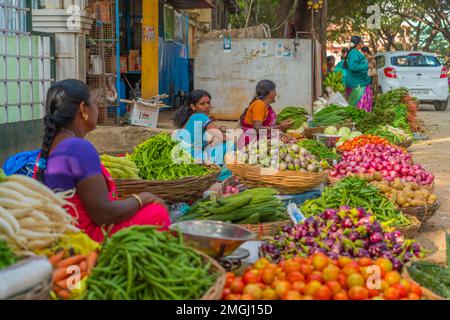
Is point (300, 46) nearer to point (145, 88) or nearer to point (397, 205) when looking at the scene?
point (145, 88)

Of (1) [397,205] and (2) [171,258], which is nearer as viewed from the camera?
(2) [171,258]

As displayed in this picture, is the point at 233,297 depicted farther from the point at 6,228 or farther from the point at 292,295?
the point at 6,228

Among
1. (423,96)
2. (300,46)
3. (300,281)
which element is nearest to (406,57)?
(423,96)

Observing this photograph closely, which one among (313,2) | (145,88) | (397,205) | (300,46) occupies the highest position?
(313,2)

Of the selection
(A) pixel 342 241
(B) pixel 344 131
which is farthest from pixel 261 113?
(A) pixel 342 241

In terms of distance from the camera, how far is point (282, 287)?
2.99m

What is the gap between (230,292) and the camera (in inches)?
120

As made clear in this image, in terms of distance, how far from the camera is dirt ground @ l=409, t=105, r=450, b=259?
19.3ft

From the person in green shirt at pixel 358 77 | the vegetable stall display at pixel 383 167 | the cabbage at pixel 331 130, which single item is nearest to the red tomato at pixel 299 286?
the vegetable stall display at pixel 383 167

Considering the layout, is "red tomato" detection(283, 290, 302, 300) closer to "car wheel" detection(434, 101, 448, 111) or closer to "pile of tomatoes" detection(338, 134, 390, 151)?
"pile of tomatoes" detection(338, 134, 390, 151)

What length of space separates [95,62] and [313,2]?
6.61 m

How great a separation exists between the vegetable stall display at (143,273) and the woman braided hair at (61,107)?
1107mm

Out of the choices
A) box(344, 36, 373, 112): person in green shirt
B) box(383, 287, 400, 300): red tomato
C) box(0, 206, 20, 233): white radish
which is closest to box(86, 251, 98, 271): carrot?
box(0, 206, 20, 233): white radish

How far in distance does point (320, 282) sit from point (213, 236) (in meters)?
0.64
